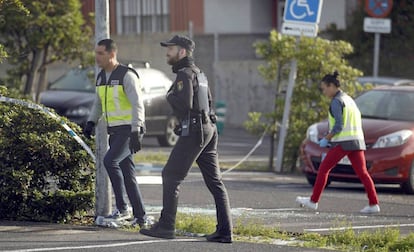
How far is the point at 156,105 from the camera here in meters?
23.0

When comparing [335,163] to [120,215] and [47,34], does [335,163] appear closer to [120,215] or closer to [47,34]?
[120,215]

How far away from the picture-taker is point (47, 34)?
66.9 feet

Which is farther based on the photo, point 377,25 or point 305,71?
point 377,25

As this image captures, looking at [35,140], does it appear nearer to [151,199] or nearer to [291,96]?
[151,199]

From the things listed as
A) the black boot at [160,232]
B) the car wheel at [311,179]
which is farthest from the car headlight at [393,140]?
the black boot at [160,232]

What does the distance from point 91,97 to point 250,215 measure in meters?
10.4

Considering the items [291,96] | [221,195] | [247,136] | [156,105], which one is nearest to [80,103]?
[156,105]

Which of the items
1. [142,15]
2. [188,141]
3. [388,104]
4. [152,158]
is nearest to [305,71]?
[388,104]

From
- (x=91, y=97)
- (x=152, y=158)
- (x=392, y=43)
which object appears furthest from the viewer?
(x=392, y=43)

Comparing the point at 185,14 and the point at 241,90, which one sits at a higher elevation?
the point at 185,14

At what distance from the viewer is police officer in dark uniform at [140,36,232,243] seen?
9797mm

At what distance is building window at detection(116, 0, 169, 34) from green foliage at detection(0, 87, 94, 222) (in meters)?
22.9

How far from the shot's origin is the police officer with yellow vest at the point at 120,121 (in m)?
10.6

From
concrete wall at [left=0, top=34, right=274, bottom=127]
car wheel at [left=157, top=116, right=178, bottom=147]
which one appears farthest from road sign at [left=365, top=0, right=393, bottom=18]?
car wheel at [left=157, top=116, right=178, bottom=147]
